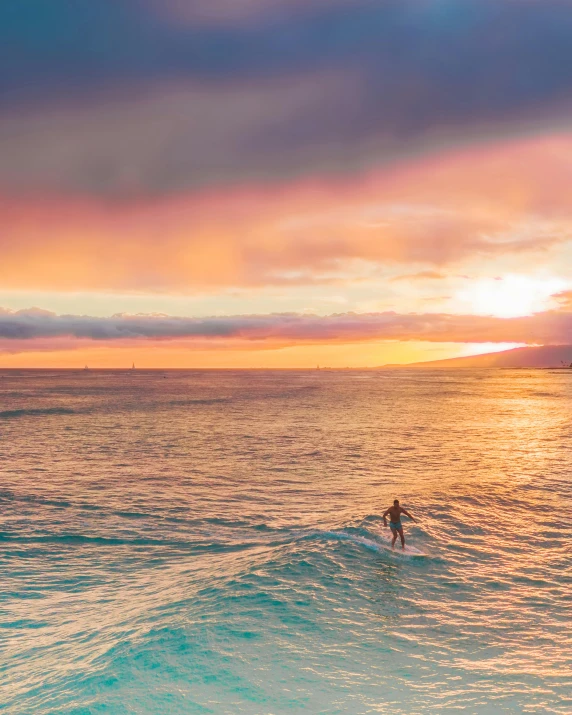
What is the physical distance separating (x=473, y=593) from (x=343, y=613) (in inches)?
204

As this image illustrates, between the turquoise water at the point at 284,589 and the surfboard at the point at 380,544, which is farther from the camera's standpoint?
the surfboard at the point at 380,544

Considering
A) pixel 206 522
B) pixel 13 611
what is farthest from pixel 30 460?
pixel 13 611

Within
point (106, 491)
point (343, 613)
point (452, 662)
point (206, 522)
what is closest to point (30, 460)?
point (106, 491)

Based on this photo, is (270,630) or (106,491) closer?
(270,630)

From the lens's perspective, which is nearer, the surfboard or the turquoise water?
the turquoise water

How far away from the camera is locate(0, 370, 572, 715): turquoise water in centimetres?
1312

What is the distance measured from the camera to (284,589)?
19.0 metres

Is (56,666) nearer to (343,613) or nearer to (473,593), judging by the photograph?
(343,613)

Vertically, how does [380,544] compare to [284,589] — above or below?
below

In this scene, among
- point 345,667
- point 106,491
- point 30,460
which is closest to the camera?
point 345,667

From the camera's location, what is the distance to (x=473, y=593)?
18.7 metres

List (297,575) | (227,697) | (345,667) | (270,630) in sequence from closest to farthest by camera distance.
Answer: (227,697)
(345,667)
(270,630)
(297,575)

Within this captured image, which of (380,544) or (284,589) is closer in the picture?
(284,589)

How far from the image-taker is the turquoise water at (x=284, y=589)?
13.1m
